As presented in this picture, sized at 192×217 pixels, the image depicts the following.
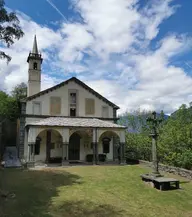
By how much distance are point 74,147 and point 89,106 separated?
512 centimetres

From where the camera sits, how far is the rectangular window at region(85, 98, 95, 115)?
25094 millimetres

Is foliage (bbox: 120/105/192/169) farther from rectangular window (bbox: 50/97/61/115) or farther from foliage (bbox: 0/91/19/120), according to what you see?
foliage (bbox: 0/91/19/120)

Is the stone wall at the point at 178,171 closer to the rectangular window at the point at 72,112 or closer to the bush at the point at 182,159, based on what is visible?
the bush at the point at 182,159

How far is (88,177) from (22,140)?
35.5ft

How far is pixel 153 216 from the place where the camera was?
7488 millimetres

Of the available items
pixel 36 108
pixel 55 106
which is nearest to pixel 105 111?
pixel 55 106

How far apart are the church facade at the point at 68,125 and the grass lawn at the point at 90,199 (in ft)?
26.6

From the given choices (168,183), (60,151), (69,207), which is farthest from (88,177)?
(60,151)

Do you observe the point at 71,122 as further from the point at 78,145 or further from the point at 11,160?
the point at 11,160

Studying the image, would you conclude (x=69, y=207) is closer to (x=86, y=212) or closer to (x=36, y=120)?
(x=86, y=212)

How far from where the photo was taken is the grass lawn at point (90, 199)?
25.1 ft

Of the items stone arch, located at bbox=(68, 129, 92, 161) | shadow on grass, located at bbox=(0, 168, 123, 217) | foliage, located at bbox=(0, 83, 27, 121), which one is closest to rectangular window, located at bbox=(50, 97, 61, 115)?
stone arch, located at bbox=(68, 129, 92, 161)

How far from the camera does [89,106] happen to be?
2525cm

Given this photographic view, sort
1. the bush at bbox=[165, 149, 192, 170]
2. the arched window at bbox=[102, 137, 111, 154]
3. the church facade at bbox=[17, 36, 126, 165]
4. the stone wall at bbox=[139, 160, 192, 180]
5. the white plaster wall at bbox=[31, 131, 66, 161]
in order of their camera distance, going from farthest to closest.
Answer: the arched window at bbox=[102, 137, 111, 154]
the white plaster wall at bbox=[31, 131, 66, 161]
the church facade at bbox=[17, 36, 126, 165]
the bush at bbox=[165, 149, 192, 170]
the stone wall at bbox=[139, 160, 192, 180]
